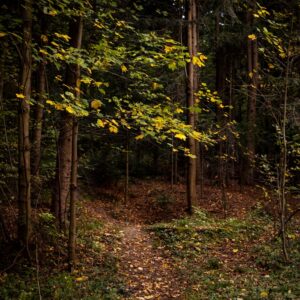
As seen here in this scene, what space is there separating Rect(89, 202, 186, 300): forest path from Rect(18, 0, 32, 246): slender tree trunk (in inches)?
95.9

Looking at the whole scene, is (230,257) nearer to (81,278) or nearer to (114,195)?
(81,278)

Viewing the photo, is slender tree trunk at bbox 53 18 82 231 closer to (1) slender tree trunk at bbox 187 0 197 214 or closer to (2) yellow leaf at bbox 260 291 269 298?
Answer: (2) yellow leaf at bbox 260 291 269 298

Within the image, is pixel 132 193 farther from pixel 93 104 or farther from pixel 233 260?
pixel 93 104

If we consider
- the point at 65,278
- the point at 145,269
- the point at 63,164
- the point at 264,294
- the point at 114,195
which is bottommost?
the point at 145,269

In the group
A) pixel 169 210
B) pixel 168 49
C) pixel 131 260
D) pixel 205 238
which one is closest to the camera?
pixel 168 49

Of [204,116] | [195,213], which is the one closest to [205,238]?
[195,213]

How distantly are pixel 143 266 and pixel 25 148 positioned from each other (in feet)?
13.9

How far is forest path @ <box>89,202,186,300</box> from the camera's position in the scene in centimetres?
724

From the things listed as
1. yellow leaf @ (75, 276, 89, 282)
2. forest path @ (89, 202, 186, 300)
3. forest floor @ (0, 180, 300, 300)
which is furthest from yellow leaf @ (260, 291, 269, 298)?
yellow leaf @ (75, 276, 89, 282)

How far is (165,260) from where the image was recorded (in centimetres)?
930

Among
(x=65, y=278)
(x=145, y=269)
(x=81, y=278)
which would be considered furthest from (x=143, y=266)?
(x=65, y=278)

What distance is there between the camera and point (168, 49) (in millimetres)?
5602

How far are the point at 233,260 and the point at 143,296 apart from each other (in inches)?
132

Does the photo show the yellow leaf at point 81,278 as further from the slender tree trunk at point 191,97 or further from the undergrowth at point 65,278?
the slender tree trunk at point 191,97
